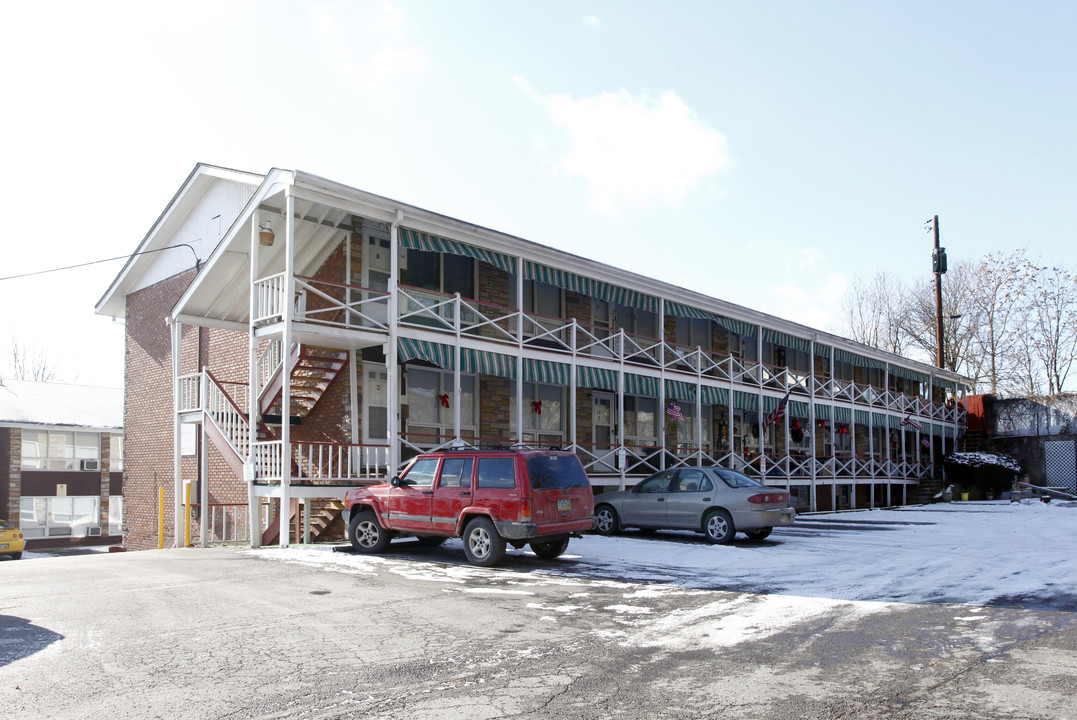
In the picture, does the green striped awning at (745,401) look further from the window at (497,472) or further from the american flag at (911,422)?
the window at (497,472)

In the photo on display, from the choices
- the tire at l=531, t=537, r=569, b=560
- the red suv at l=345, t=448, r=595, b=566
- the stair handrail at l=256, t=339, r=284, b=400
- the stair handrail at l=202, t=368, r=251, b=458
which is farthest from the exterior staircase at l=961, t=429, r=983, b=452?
the stair handrail at l=202, t=368, r=251, b=458

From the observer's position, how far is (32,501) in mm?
32406

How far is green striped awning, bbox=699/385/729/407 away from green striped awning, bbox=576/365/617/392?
140 inches

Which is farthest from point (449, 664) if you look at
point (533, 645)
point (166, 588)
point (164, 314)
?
point (164, 314)

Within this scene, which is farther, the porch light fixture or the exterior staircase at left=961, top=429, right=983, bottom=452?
the exterior staircase at left=961, top=429, right=983, bottom=452

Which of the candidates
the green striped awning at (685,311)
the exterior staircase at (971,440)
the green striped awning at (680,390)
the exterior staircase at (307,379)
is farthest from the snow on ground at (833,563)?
the exterior staircase at (971,440)

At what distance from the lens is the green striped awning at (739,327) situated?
24562 millimetres

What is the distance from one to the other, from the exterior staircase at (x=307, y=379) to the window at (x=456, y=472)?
226 inches

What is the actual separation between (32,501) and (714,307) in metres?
26.0

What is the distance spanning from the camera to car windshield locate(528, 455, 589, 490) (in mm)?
11236

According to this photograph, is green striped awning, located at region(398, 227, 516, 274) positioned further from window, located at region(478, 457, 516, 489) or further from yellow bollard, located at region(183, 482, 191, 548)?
yellow bollard, located at region(183, 482, 191, 548)

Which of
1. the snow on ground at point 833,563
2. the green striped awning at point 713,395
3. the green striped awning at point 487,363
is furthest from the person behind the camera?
the green striped awning at point 713,395

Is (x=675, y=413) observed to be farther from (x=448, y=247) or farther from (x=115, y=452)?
(x=115, y=452)

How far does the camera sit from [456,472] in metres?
11.8
